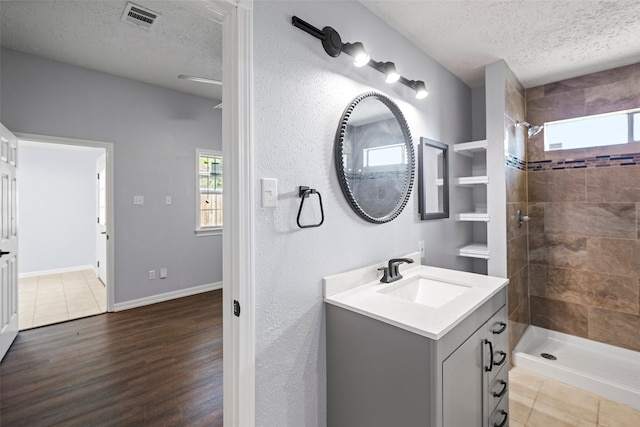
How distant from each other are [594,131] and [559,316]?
1735mm

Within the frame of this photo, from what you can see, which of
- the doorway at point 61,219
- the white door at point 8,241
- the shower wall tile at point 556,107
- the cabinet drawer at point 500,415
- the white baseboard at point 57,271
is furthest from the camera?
the white baseboard at point 57,271

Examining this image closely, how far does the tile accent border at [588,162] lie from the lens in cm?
243

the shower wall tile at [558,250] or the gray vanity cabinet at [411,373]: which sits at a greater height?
the shower wall tile at [558,250]

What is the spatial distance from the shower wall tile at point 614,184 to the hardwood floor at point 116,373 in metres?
3.46

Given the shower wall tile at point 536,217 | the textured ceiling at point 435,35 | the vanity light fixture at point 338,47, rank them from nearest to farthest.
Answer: the vanity light fixture at point 338,47 → the textured ceiling at point 435,35 → the shower wall tile at point 536,217

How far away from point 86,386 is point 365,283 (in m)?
2.09

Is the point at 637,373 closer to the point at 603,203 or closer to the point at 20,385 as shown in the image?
the point at 603,203

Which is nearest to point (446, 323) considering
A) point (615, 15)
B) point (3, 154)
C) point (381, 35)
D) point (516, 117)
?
point (381, 35)

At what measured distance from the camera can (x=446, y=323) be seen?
3.48 ft

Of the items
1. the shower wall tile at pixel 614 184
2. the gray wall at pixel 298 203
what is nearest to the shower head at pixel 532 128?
the shower wall tile at pixel 614 184

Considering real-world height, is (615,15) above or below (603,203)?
above

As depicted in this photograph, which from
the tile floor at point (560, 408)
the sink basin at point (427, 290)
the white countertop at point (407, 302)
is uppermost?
the white countertop at point (407, 302)

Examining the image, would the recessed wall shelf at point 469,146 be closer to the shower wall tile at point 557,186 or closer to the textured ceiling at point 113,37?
the shower wall tile at point 557,186

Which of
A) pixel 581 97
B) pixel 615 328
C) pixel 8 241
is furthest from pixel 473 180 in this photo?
pixel 8 241
